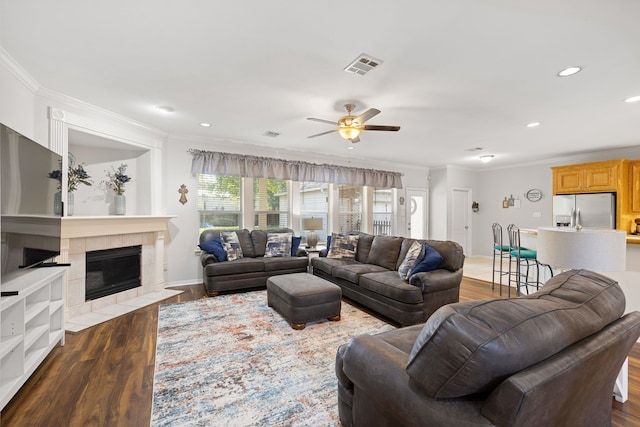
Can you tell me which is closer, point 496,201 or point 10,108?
point 10,108

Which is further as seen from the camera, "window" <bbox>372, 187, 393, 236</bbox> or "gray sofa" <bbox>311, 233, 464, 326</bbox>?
"window" <bbox>372, 187, 393, 236</bbox>

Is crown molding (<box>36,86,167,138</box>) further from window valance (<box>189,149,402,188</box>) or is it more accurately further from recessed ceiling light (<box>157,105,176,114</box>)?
window valance (<box>189,149,402,188</box>)

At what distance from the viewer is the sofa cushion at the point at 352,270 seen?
380 cm

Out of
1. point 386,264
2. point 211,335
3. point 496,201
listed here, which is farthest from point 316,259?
point 496,201

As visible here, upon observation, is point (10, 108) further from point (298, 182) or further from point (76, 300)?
point (298, 182)

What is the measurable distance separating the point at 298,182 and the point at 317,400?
4438 millimetres

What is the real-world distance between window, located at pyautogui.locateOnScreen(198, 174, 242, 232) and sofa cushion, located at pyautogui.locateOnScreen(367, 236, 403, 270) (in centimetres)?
254

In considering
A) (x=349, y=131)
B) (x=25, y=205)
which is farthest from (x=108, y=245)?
(x=349, y=131)

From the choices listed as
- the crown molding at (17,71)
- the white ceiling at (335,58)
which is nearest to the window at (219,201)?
the white ceiling at (335,58)

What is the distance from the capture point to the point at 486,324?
942 millimetres

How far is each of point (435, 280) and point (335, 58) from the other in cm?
242

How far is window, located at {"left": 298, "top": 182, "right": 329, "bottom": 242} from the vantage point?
612 cm

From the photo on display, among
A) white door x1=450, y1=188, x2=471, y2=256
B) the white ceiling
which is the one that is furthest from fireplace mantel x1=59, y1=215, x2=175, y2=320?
white door x1=450, y1=188, x2=471, y2=256

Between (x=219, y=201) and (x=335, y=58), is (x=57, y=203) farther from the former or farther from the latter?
(x=335, y=58)
